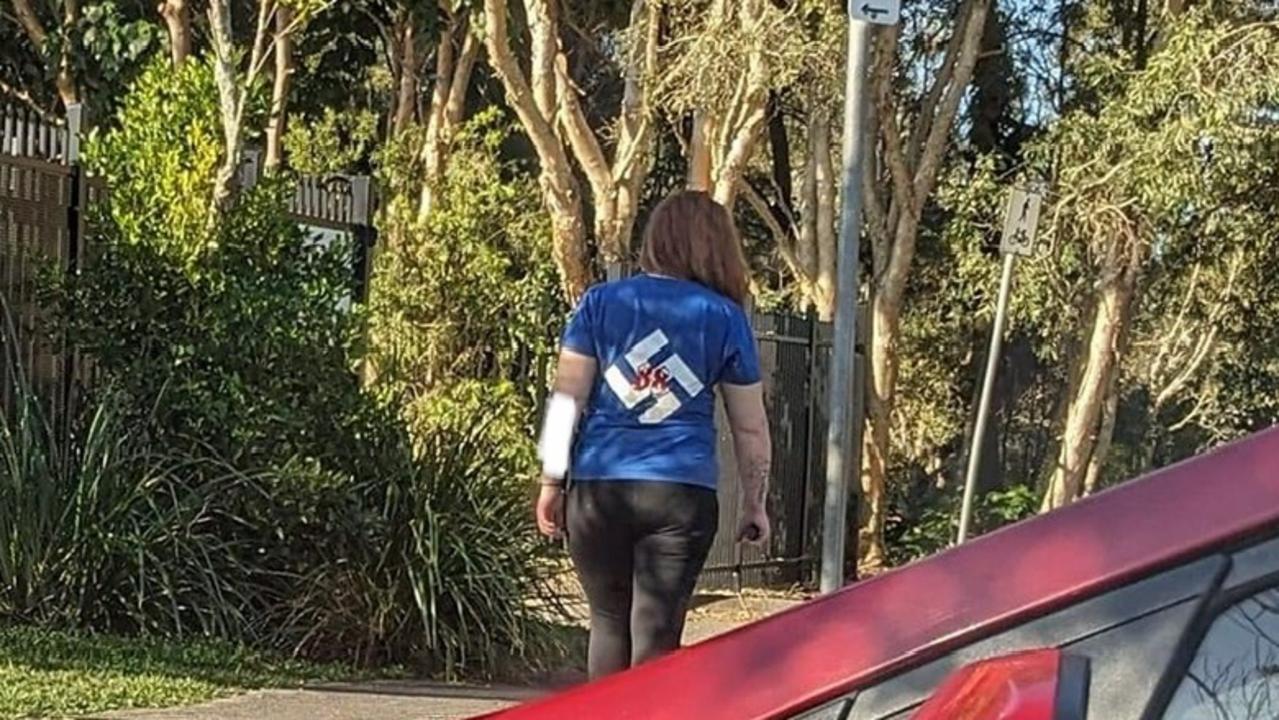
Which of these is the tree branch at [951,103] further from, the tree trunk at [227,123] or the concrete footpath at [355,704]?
the concrete footpath at [355,704]

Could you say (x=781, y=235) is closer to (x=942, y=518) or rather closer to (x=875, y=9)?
(x=942, y=518)

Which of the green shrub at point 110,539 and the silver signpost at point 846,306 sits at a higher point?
the silver signpost at point 846,306

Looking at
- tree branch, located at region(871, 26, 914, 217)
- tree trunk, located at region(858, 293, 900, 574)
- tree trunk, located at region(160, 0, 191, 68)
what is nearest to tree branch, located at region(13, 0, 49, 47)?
tree trunk, located at region(160, 0, 191, 68)

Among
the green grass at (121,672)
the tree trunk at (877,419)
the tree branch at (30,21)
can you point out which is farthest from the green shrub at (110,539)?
the tree trunk at (877,419)

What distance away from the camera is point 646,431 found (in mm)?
5348

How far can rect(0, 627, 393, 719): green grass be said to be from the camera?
683 cm

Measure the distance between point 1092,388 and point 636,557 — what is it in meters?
12.7

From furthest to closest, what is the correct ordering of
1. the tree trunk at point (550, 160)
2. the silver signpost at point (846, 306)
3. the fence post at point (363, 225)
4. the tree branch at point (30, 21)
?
the tree branch at point (30, 21) < the tree trunk at point (550, 160) < the fence post at point (363, 225) < the silver signpost at point (846, 306)

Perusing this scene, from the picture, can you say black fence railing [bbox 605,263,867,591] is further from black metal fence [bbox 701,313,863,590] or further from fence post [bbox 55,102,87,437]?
fence post [bbox 55,102,87,437]

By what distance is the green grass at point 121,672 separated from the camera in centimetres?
683

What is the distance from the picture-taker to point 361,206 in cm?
1113

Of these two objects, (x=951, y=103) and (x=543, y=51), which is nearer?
(x=543, y=51)

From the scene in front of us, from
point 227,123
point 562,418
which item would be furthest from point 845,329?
point 227,123

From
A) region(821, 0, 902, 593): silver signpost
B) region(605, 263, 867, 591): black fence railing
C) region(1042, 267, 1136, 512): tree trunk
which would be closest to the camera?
region(821, 0, 902, 593): silver signpost
